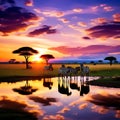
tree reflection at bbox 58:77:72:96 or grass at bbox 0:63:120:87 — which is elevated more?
grass at bbox 0:63:120:87

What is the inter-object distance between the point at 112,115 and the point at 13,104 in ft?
21.5

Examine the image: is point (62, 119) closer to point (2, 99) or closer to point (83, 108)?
point (83, 108)

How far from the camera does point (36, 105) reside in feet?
58.7

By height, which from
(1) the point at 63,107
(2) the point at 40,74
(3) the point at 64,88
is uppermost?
(2) the point at 40,74

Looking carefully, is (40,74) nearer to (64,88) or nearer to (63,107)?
(64,88)

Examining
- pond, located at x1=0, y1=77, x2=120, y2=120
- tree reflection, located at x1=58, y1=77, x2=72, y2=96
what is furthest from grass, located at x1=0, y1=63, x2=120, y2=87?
pond, located at x1=0, y1=77, x2=120, y2=120

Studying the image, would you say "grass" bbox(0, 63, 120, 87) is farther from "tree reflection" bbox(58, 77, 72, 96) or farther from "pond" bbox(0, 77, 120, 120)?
"pond" bbox(0, 77, 120, 120)

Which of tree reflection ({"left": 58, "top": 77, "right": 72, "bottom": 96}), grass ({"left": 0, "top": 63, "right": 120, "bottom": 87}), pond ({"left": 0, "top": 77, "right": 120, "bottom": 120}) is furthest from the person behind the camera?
grass ({"left": 0, "top": 63, "right": 120, "bottom": 87})

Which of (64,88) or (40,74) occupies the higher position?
(40,74)

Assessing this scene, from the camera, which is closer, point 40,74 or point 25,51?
point 40,74

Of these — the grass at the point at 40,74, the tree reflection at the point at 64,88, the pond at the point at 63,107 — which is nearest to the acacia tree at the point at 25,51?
the grass at the point at 40,74

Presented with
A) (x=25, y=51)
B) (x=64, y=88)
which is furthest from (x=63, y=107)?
Answer: (x=25, y=51)

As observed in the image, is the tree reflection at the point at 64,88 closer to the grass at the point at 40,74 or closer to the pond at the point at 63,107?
the pond at the point at 63,107

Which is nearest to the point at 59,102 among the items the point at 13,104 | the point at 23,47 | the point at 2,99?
the point at 13,104
